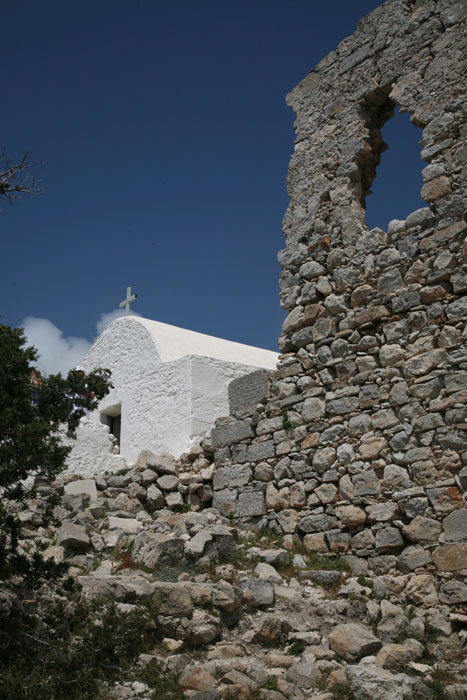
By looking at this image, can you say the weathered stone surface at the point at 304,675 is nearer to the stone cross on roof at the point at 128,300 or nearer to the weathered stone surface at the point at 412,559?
the weathered stone surface at the point at 412,559

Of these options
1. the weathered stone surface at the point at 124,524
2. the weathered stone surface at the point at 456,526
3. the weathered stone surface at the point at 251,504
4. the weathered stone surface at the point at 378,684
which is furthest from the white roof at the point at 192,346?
the weathered stone surface at the point at 378,684

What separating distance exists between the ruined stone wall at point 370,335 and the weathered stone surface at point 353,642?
119 centimetres

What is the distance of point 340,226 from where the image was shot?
8.62 metres

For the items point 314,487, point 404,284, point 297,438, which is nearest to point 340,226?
point 404,284

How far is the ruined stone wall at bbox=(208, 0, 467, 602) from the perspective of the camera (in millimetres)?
6922

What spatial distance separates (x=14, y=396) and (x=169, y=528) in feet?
10.9

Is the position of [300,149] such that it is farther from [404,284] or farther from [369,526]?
[369,526]

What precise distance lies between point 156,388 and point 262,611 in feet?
21.7

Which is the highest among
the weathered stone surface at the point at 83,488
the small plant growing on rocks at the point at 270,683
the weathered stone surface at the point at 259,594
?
the weathered stone surface at the point at 83,488

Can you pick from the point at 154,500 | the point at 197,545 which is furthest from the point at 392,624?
the point at 154,500

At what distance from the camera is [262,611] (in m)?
6.25

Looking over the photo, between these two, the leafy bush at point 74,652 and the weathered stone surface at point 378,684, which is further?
the weathered stone surface at point 378,684

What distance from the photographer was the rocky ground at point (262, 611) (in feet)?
16.2

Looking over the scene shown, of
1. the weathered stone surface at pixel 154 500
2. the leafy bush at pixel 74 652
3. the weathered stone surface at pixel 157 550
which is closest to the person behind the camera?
the leafy bush at pixel 74 652
